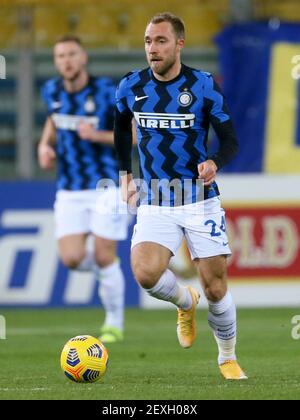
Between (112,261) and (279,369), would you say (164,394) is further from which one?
(112,261)

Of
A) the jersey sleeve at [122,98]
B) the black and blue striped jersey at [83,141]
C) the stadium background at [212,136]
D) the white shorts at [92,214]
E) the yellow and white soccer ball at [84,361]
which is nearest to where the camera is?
the yellow and white soccer ball at [84,361]

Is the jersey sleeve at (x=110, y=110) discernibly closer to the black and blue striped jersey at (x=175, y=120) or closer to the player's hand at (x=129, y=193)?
the player's hand at (x=129, y=193)

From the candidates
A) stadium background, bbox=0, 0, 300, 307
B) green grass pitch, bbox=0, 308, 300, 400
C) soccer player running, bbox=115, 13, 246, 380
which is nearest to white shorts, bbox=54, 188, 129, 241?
green grass pitch, bbox=0, 308, 300, 400

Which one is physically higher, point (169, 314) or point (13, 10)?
point (13, 10)

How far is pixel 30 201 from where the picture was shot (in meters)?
14.6

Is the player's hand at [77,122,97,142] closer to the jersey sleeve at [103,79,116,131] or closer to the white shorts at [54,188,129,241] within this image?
the jersey sleeve at [103,79,116,131]

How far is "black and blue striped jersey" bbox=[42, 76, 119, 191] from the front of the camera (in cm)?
1165

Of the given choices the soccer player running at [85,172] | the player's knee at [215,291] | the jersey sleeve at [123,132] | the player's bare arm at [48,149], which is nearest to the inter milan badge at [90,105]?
the soccer player running at [85,172]

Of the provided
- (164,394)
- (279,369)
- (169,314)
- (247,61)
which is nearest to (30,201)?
(169,314)

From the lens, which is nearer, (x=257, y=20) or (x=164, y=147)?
(x=164, y=147)

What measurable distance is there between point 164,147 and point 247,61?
7.47m

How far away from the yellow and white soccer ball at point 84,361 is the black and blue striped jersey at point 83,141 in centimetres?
399

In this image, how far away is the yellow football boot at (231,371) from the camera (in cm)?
791

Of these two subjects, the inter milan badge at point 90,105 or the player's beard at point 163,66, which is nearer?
the player's beard at point 163,66
